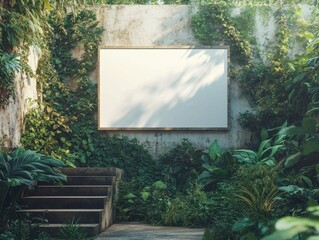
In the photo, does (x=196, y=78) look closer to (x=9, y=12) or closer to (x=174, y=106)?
(x=174, y=106)

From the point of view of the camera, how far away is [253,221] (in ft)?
14.1

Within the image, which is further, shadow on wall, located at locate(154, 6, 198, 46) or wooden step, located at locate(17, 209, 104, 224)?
shadow on wall, located at locate(154, 6, 198, 46)

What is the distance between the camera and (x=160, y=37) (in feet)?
31.3

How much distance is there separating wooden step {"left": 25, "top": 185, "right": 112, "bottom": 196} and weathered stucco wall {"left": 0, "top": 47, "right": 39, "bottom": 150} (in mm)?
732

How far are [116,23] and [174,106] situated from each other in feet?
5.72

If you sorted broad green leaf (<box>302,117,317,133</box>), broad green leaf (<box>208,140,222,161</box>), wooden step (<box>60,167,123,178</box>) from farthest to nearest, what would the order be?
broad green leaf (<box>208,140,222,161</box>)
wooden step (<box>60,167,123,178</box>)
broad green leaf (<box>302,117,317,133</box>)

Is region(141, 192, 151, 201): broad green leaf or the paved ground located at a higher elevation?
region(141, 192, 151, 201): broad green leaf

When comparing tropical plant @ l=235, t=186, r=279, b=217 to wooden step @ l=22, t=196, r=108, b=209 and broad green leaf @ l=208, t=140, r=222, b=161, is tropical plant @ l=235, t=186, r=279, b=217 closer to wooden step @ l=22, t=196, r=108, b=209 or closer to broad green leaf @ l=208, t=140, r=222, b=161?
wooden step @ l=22, t=196, r=108, b=209

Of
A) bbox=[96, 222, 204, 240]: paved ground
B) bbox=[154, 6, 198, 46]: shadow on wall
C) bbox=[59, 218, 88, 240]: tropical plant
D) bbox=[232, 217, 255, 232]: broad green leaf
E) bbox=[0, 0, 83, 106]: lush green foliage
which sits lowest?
bbox=[96, 222, 204, 240]: paved ground

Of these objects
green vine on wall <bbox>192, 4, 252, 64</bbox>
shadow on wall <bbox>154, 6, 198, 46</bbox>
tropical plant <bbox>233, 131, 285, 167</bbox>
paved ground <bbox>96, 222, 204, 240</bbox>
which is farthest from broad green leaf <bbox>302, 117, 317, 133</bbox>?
shadow on wall <bbox>154, 6, 198, 46</bbox>

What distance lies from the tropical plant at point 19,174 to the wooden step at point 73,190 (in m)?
1.54

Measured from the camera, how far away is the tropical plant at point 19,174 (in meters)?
4.98

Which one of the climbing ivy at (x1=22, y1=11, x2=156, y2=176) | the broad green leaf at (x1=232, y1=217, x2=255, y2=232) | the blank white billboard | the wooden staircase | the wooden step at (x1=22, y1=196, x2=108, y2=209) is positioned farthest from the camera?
the blank white billboard

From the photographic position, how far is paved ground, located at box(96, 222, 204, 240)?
548 cm
